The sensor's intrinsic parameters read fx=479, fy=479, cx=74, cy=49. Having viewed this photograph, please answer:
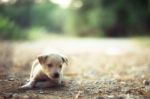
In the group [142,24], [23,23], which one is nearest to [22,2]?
[23,23]

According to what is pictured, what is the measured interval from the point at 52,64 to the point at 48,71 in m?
0.14

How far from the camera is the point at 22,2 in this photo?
37.1m

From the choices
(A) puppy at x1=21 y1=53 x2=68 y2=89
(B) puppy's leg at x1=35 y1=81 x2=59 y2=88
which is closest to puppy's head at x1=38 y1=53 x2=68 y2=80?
(A) puppy at x1=21 y1=53 x2=68 y2=89

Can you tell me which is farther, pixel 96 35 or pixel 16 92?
pixel 96 35

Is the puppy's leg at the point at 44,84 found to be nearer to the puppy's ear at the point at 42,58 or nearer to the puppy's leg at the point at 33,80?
the puppy's leg at the point at 33,80

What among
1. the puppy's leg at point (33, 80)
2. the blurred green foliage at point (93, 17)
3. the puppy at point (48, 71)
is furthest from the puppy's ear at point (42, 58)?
the blurred green foliage at point (93, 17)

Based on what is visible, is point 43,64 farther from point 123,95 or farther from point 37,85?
point 123,95

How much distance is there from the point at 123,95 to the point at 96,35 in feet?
101

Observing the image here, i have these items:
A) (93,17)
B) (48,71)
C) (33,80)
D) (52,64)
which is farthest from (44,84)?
(93,17)

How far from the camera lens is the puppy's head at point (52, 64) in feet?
27.3

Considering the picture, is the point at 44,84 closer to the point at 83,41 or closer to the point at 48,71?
the point at 48,71

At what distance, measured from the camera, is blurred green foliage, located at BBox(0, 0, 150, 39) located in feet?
118

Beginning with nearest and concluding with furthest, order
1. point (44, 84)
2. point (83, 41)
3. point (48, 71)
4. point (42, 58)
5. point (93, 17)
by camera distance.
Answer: point (48, 71) → point (42, 58) → point (44, 84) → point (83, 41) → point (93, 17)

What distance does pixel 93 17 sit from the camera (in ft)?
126
